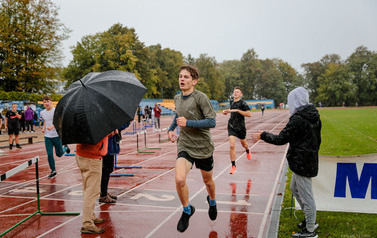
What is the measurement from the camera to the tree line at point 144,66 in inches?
1266

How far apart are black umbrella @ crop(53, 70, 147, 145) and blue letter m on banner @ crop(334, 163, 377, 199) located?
3054 millimetres

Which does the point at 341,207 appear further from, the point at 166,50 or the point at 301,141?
the point at 166,50

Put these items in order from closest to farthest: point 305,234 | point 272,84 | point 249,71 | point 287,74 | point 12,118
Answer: point 305,234 → point 12,118 → point 272,84 → point 249,71 → point 287,74

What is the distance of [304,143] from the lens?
369 centimetres

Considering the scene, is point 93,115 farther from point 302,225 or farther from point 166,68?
point 166,68

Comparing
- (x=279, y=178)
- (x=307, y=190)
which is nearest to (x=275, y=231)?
(x=307, y=190)

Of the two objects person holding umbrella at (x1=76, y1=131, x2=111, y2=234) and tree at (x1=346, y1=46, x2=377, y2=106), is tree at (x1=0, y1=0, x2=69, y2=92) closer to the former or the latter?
person holding umbrella at (x1=76, y1=131, x2=111, y2=234)

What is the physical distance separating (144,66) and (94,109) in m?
53.9

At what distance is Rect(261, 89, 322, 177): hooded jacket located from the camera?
144 inches

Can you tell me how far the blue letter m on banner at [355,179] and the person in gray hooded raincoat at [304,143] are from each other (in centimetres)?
81

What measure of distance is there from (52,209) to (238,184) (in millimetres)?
3692

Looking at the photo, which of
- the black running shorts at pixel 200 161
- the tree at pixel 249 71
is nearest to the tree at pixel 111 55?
the black running shorts at pixel 200 161

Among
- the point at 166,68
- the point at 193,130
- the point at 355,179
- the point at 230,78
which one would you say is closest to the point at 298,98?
the point at 193,130

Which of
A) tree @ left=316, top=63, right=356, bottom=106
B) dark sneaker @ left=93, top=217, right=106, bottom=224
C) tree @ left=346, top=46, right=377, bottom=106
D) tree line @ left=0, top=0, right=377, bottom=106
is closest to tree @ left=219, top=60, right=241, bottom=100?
tree line @ left=0, top=0, right=377, bottom=106
